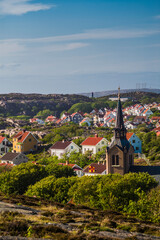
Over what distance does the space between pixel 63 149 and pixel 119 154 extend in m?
26.5

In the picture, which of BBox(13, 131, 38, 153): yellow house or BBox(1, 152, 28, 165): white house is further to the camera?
BBox(13, 131, 38, 153): yellow house

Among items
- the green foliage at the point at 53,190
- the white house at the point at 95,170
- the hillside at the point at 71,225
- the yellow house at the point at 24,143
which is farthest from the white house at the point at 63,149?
the hillside at the point at 71,225

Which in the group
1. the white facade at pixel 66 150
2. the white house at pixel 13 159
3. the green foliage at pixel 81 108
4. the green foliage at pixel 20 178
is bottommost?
the green foliage at pixel 20 178

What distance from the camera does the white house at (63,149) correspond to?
66988 millimetres

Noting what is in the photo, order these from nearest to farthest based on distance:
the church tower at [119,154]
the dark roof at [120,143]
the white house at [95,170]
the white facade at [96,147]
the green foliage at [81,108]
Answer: the church tower at [119,154]
the dark roof at [120,143]
the white house at [95,170]
the white facade at [96,147]
the green foliage at [81,108]

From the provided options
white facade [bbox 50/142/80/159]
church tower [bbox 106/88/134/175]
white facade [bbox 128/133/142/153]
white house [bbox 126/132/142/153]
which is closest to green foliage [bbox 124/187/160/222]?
church tower [bbox 106/88/134/175]

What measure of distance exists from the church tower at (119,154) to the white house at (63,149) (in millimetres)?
25398

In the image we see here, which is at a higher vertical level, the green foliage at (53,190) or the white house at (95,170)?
the white house at (95,170)

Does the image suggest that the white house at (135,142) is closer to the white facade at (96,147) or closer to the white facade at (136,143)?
the white facade at (136,143)

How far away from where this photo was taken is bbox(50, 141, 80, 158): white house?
220ft

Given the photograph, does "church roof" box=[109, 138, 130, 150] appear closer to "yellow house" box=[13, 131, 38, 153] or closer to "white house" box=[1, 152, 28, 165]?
"white house" box=[1, 152, 28, 165]

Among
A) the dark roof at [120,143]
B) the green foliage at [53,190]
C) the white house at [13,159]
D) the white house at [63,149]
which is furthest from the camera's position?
the white house at [63,149]

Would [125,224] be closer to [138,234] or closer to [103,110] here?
[138,234]

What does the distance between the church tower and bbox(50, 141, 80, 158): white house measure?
25.4m
